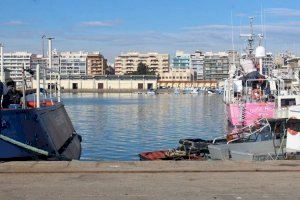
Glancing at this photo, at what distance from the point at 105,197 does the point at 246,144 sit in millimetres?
14141

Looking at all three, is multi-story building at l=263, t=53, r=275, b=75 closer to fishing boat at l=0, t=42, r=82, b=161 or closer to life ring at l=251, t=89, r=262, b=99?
life ring at l=251, t=89, r=262, b=99

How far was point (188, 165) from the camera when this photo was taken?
13.9 meters

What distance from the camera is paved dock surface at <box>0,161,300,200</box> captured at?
10609 millimetres

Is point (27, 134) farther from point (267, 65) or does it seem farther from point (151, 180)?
point (267, 65)

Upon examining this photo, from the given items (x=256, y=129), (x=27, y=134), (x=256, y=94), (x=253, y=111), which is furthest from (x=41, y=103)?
(x=256, y=94)

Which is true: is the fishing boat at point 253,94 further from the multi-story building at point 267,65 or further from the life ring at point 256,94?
the multi-story building at point 267,65

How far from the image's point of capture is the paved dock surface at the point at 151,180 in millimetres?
10609

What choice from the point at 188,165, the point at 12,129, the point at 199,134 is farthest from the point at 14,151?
the point at 199,134

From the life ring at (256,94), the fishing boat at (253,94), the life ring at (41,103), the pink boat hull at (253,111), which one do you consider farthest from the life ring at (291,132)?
the life ring at (256,94)

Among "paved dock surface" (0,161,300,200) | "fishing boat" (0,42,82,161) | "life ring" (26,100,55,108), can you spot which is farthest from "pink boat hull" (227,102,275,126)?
"paved dock surface" (0,161,300,200)

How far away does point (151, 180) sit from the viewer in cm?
1210

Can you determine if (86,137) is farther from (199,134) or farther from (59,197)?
(59,197)

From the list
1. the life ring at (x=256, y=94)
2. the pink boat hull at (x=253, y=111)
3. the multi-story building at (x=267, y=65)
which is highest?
the multi-story building at (x=267, y=65)

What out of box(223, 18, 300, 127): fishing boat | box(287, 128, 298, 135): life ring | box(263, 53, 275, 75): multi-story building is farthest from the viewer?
box(263, 53, 275, 75): multi-story building
